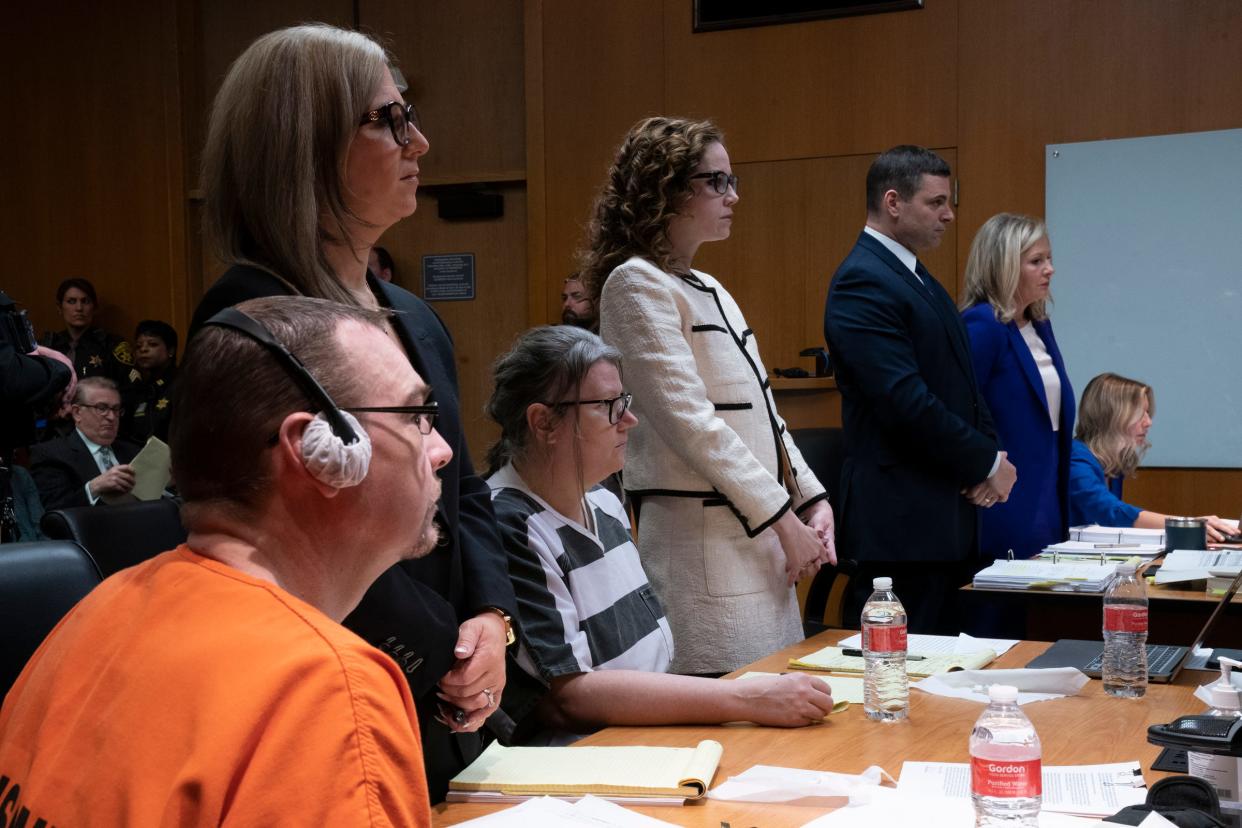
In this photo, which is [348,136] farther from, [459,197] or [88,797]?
[459,197]

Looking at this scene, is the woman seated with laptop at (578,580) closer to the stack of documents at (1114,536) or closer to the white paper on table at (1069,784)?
the white paper on table at (1069,784)

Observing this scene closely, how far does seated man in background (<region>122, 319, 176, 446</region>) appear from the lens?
682 cm

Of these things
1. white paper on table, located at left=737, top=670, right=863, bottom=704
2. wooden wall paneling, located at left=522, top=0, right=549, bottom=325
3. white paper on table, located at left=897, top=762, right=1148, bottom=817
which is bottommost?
white paper on table, located at left=737, top=670, right=863, bottom=704

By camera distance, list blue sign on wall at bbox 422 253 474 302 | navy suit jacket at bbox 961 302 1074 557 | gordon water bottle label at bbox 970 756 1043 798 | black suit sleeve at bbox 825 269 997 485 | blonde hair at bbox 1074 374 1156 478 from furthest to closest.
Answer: blue sign on wall at bbox 422 253 474 302 → blonde hair at bbox 1074 374 1156 478 → navy suit jacket at bbox 961 302 1074 557 → black suit sleeve at bbox 825 269 997 485 → gordon water bottle label at bbox 970 756 1043 798

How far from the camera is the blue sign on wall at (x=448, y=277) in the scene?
23.6 ft

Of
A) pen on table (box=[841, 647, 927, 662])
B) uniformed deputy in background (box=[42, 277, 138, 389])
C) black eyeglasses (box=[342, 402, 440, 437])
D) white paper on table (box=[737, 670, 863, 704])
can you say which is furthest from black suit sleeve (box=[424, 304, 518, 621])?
uniformed deputy in background (box=[42, 277, 138, 389])

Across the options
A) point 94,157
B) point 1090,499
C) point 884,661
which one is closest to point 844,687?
point 884,661

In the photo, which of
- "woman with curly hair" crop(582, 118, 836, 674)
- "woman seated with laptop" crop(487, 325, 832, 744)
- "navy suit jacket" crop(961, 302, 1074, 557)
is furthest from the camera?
"navy suit jacket" crop(961, 302, 1074, 557)

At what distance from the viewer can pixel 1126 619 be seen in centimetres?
204

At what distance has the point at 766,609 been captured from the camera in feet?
8.64

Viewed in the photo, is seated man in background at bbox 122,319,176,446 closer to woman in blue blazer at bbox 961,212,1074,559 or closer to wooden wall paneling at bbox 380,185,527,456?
wooden wall paneling at bbox 380,185,527,456

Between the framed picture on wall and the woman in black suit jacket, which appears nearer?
the woman in black suit jacket

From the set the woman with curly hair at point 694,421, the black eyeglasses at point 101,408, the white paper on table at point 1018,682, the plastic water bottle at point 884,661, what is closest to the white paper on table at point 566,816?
the plastic water bottle at point 884,661

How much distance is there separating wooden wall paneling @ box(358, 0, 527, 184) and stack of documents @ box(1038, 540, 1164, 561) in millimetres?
4218
